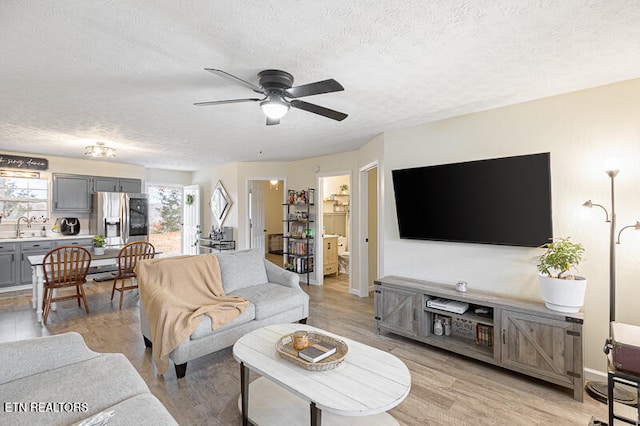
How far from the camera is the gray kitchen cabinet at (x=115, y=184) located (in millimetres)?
6133

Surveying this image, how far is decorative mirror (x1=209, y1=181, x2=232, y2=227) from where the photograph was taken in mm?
6609

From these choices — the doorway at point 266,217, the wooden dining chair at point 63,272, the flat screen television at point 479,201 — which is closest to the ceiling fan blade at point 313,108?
the flat screen television at point 479,201

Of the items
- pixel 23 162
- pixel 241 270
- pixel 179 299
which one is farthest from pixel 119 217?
pixel 179 299

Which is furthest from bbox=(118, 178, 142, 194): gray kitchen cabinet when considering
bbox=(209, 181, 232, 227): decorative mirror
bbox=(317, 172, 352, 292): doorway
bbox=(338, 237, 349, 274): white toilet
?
bbox=(338, 237, 349, 274): white toilet

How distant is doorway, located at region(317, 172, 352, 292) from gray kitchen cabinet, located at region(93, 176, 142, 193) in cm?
417

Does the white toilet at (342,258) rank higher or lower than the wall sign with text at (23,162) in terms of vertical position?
lower

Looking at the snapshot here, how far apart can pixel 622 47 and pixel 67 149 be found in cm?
689

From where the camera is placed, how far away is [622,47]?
6.29ft

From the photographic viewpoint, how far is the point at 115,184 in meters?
6.35

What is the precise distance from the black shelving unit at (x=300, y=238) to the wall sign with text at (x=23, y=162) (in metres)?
4.54

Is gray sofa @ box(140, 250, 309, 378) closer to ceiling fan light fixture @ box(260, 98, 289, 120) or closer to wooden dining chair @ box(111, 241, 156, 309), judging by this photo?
wooden dining chair @ box(111, 241, 156, 309)

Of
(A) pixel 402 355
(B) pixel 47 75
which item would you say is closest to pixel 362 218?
(A) pixel 402 355

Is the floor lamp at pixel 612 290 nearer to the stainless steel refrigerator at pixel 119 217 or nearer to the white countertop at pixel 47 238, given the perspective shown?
the stainless steel refrigerator at pixel 119 217

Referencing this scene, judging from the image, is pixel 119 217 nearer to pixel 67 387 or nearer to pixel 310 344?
pixel 67 387
